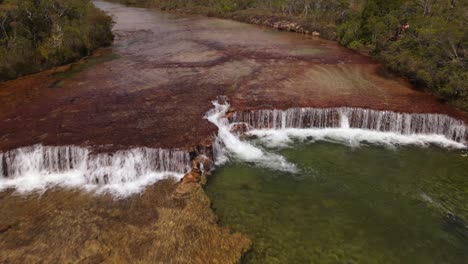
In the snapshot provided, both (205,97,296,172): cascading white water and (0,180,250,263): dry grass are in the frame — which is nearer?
(0,180,250,263): dry grass

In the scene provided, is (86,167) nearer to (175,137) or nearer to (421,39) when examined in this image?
(175,137)

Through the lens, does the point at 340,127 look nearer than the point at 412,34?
Yes

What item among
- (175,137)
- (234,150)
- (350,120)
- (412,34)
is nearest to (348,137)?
(350,120)

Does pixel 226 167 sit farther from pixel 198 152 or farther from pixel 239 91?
pixel 239 91

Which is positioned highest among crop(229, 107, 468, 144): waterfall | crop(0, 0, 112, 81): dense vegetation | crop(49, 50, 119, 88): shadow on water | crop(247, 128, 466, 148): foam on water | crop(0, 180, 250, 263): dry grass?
crop(0, 0, 112, 81): dense vegetation

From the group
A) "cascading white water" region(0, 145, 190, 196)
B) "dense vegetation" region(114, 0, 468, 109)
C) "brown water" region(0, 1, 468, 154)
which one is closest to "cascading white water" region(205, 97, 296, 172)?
"brown water" region(0, 1, 468, 154)

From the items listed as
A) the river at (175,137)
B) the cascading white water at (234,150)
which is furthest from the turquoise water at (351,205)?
the cascading white water at (234,150)

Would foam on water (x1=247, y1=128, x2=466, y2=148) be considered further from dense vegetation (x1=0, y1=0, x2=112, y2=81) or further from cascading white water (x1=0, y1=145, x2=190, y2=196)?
dense vegetation (x1=0, y1=0, x2=112, y2=81)
